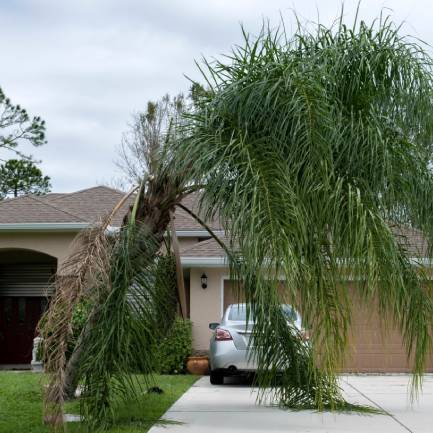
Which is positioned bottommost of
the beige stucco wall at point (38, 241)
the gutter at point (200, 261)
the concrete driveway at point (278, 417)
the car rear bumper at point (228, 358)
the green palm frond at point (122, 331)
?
the concrete driveway at point (278, 417)

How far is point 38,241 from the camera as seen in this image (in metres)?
20.3

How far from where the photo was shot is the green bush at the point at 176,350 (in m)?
18.4

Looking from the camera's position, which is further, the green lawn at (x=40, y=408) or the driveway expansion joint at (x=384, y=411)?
the driveway expansion joint at (x=384, y=411)

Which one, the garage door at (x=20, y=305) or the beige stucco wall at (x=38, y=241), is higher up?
the beige stucco wall at (x=38, y=241)

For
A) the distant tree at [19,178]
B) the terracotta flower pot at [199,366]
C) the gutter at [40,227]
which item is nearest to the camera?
the terracotta flower pot at [199,366]

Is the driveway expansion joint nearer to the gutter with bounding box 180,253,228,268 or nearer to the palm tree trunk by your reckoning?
the palm tree trunk

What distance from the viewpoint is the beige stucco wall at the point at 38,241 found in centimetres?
2023

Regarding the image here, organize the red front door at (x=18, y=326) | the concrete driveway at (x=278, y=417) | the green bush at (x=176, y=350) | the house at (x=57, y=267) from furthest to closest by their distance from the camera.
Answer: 1. the red front door at (x=18, y=326)
2. the house at (x=57, y=267)
3. the green bush at (x=176, y=350)
4. the concrete driveway at (x=278, y=417)

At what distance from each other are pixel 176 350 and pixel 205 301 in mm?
1717

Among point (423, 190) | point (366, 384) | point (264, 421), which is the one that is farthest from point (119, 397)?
point (366, 384)

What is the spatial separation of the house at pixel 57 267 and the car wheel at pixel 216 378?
2850 millimetres

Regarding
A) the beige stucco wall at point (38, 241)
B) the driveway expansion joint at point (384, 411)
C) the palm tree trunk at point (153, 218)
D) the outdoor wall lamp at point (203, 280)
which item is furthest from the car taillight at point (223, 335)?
the beige stucco wall at point (38, 241)

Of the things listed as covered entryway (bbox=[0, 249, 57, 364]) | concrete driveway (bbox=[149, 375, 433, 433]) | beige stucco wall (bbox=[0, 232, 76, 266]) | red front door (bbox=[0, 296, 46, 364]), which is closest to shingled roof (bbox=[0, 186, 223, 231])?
beige stucco wall (bbox=[0, 232, 76, 266])

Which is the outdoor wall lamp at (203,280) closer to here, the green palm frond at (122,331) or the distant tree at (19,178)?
the green palm frond at (122,331)
